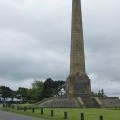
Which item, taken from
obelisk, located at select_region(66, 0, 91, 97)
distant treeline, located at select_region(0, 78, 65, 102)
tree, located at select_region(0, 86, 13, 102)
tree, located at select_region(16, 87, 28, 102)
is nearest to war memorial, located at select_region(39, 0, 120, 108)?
obelisk, located at select_region(66, 0, 91, 97)

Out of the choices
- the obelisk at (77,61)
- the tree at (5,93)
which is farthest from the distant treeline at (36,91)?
the obelisk at (77,61)

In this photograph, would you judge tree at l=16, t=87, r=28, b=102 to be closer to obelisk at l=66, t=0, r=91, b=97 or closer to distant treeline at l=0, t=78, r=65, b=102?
distant treeline at l=0, t=78, r=65, b=102

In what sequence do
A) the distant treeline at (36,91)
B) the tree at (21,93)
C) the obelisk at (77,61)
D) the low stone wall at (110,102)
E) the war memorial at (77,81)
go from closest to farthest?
the low stone wall at (110,102), the war memorial at (77,81), the obelisk at (77,61), the distant treeline at (36,91), the tree at (21,93)

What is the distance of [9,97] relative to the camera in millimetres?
150750

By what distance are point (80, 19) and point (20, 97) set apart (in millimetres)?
72918

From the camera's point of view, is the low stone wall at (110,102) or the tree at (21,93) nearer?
the low stone wall at (110,102)

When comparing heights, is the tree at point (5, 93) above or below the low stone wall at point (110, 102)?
above

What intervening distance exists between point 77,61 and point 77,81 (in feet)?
12.2

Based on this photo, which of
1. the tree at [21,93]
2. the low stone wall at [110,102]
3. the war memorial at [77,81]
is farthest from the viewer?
the tree at [21,93]

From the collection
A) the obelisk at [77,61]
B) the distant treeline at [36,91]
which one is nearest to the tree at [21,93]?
the distant treeline at [36,91]

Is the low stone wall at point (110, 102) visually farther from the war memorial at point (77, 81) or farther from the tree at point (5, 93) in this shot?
the tree at point (5, 93)

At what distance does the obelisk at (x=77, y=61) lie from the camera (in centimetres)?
7156

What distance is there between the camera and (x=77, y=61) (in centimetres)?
7188

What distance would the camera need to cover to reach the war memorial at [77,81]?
7031 centimetres
